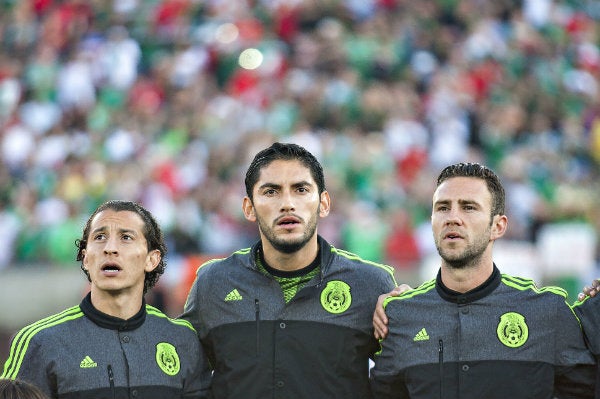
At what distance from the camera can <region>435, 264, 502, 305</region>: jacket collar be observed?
17.0 feet

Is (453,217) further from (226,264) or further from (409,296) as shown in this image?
(226,264)

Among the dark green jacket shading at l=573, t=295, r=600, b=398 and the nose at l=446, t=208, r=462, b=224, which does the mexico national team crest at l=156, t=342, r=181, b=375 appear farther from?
the dark green jacket shading at l=573, t=295, r=600, b=398

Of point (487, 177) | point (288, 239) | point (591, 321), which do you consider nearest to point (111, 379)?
point (288, 239)

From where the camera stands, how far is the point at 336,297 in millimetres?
5457

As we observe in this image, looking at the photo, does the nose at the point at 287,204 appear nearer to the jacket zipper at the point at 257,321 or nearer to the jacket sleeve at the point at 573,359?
the jacket zipper at the point at 257,321

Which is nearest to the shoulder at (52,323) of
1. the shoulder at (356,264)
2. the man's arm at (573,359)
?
the shoulder at (356,264)

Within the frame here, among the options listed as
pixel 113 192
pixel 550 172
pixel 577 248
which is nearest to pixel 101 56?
pixel 113 192

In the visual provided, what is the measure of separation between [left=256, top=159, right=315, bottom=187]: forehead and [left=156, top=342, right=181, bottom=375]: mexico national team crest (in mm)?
836

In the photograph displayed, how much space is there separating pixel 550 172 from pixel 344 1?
4.08m

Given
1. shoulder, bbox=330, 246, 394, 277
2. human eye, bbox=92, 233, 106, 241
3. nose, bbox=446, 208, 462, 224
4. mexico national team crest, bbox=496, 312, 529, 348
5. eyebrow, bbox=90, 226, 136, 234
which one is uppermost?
nose, bbox=446, 208, 462, 224

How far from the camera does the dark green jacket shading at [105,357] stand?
4.96 m

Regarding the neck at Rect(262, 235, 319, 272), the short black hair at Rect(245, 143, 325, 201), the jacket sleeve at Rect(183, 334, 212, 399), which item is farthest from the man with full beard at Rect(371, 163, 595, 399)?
the jacket sleeve at Rect(183, 334, 212, 399)

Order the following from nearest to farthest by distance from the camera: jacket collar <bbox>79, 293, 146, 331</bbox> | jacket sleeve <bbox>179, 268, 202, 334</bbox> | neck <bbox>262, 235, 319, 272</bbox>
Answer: jacket collar <bbox>79, 293, 146, 331</bbox> < neck <bbox>262, 235, 319, 272</bbox> < jacket sleeve <bbox>179, 268, 202, 334</bbox>

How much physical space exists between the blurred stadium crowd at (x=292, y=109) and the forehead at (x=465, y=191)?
6516 millimetres
